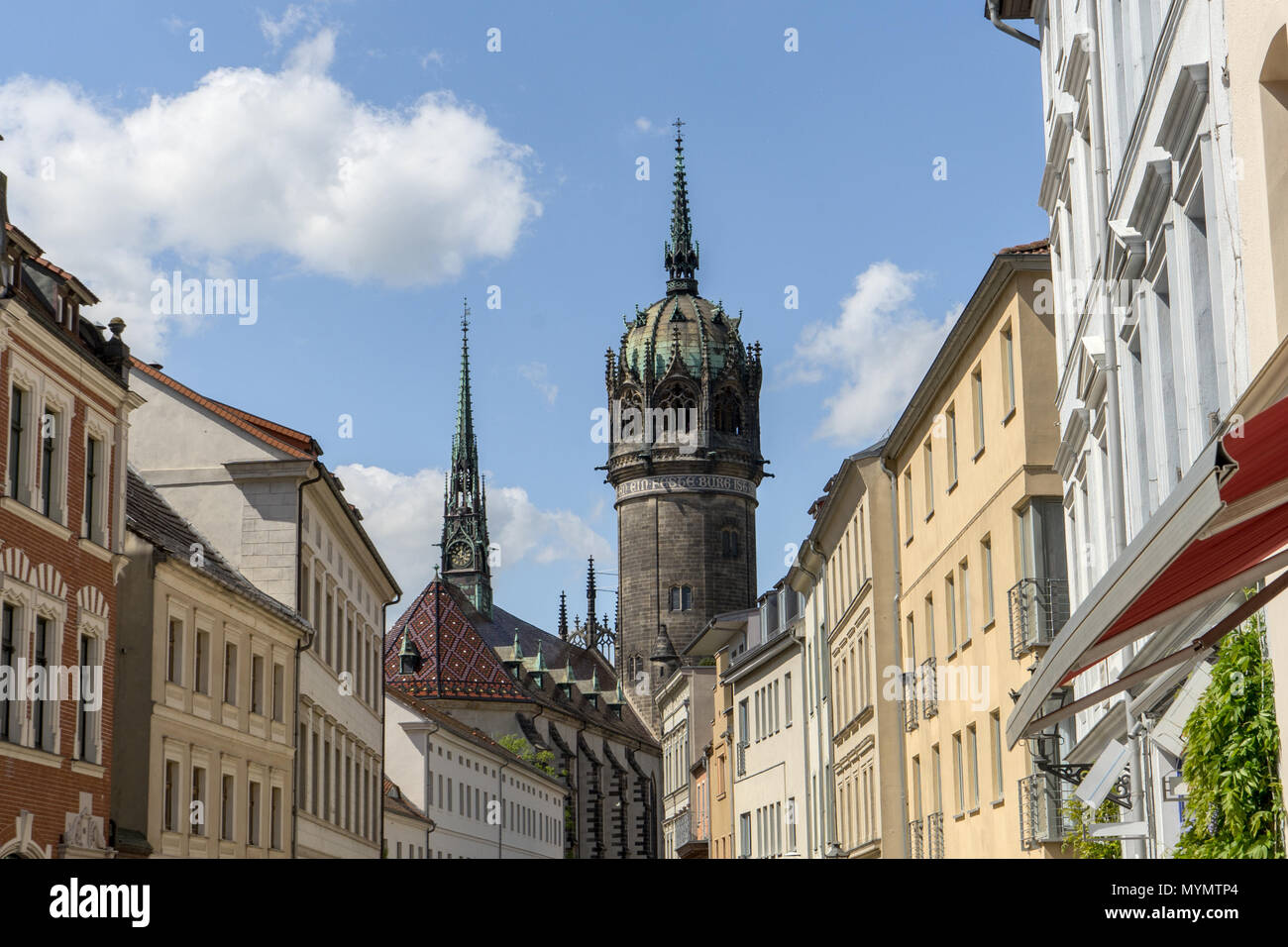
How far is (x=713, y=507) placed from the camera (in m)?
136

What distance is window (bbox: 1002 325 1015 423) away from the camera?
92.1 feet

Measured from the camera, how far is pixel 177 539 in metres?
40.1

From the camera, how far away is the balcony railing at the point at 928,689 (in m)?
34.3

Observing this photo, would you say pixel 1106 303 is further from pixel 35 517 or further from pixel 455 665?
pixel 455 665

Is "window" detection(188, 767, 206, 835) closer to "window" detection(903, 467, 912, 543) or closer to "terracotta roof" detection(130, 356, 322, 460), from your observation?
"terracotta roof" detection(130, 356, 322, 460)

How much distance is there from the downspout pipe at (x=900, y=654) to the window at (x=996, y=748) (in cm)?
906

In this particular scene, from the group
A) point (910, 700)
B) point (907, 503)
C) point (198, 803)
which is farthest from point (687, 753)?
point (198, 803)

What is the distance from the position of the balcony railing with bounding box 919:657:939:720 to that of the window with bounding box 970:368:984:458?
5.68 metres

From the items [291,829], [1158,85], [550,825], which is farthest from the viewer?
[550,825]

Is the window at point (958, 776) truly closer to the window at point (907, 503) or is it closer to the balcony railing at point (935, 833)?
the balcony railing at point (935, 833)

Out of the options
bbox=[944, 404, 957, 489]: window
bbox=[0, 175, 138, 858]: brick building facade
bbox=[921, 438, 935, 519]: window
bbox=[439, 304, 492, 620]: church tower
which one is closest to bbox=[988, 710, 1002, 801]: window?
bbox=[944, 404, 957, 489]: window

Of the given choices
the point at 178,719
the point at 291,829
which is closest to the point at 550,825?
the point at 291,829

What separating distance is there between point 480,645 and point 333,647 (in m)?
71.4
